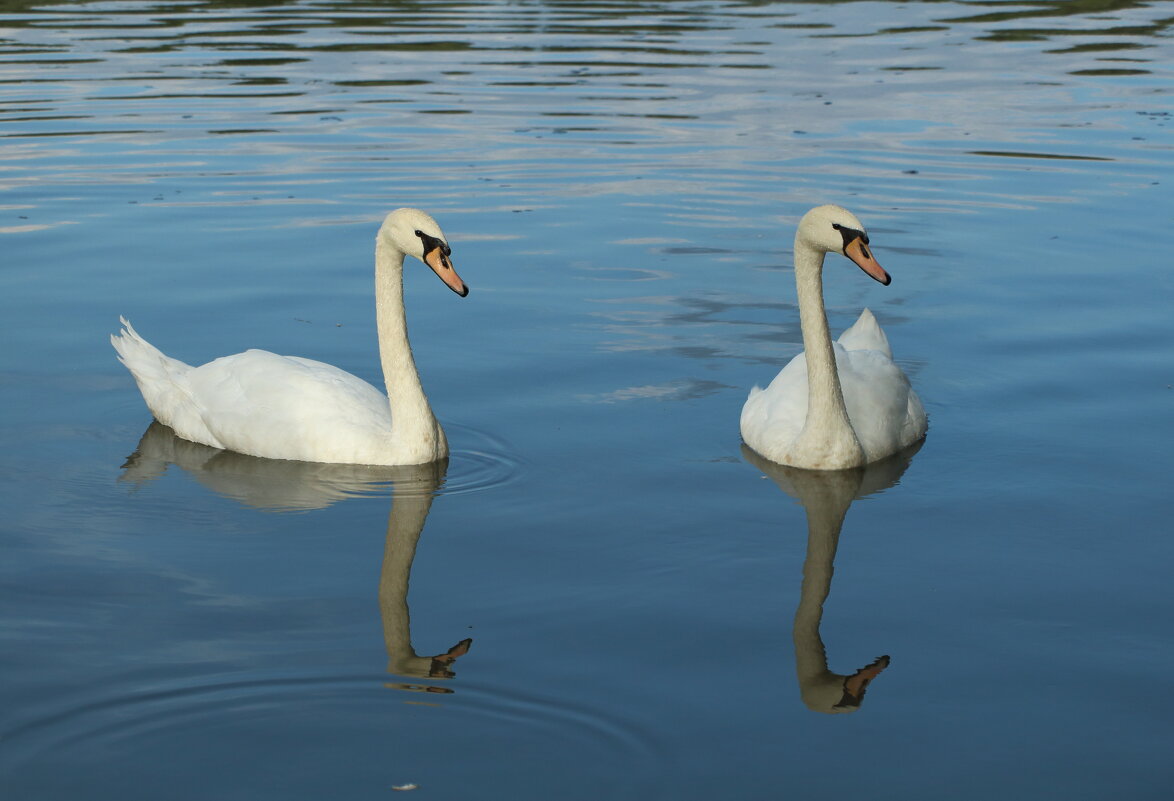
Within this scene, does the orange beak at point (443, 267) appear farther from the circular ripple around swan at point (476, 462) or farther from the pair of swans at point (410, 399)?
the circular ripple around swan at point (476, 462)

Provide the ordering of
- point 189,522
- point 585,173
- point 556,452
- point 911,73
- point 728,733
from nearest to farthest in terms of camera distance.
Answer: point 728,733 < point 189,522 < point 556,452 < point 585,173 < point 911,73

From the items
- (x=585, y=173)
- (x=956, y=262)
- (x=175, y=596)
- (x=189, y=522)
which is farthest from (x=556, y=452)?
(x=585, y=173)

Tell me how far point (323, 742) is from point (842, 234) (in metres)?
4.49

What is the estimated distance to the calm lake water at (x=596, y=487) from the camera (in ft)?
20.6

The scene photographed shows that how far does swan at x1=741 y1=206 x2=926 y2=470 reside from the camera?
31.3ft

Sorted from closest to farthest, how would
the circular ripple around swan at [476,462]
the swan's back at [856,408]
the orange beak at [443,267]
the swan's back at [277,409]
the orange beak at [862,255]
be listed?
the orange beak at [443,267] → the orange beak at [862,255] → the circular ripple around swan at [476,462] → the swan's back at [277,409] → the swan's back at [856,408]

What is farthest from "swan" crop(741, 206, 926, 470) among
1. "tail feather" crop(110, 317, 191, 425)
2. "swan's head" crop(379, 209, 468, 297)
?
"tail feather" crop(110, 317, 191, 425)

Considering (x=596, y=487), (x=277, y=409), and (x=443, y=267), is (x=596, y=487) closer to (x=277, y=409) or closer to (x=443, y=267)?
(x=443, y=267)

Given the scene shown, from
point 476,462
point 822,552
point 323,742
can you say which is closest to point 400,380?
point 476,462

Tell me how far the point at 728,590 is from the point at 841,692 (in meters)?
1.19

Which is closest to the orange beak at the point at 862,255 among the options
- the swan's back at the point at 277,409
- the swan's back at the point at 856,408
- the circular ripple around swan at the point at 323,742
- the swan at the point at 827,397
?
the swan at the point at 827,397

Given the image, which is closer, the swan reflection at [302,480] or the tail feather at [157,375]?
the swan reflection at [302,480]

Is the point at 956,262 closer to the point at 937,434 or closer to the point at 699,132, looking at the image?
the point at 937,434

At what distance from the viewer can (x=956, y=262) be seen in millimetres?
14781
